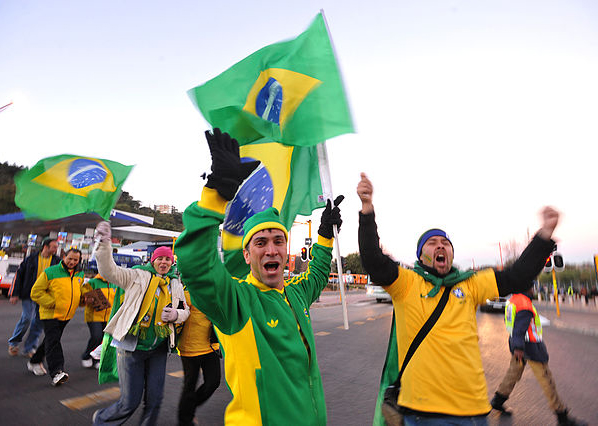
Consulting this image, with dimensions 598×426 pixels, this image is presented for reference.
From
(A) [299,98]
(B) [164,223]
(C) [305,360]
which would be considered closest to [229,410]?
(C) [305,360]

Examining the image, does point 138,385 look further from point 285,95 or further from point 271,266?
point 285,95

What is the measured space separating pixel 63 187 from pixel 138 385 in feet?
11.8

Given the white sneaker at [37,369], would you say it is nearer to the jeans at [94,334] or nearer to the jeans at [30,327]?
the jeans at [94,334]

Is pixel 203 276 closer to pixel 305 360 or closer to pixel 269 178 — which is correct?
pixel 305 360

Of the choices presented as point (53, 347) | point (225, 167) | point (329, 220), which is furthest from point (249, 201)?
point (53, 347)

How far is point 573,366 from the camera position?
7.59 meters

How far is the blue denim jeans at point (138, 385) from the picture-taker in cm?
317

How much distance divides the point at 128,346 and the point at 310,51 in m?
3.11

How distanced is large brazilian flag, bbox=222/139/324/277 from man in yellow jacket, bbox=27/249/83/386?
3.92 metres

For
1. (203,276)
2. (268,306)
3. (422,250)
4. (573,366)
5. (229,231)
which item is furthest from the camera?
(573,366)

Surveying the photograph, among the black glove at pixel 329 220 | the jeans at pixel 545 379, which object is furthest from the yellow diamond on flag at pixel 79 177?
the jeans at pixel 545 379

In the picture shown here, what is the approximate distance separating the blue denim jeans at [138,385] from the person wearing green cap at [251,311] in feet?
6.12

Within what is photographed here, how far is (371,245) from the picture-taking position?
2.54m

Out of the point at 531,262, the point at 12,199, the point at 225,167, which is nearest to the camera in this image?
the point at 225,167
